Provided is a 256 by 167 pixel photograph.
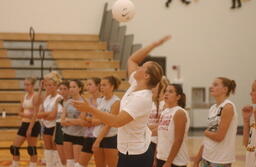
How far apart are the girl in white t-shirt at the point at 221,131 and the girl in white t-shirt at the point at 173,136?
246 millimetres

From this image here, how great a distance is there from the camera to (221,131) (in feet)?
16.1

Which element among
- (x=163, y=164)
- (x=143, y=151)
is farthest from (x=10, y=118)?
(x=143, y=151)

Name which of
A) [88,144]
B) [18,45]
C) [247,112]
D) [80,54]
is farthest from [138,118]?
[18,45]

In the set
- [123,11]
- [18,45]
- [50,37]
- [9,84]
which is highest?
[50,37]

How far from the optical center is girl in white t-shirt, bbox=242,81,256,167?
502 cm

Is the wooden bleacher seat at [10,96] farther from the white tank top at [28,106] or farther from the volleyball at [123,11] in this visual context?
the volleyball at [123,11]

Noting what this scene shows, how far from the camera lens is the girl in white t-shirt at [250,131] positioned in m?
5.02

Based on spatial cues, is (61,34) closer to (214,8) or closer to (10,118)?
(10,118)

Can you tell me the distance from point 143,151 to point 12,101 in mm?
9168

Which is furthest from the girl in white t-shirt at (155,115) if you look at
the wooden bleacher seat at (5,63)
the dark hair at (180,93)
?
the wooden bleacher seat at (5,63)

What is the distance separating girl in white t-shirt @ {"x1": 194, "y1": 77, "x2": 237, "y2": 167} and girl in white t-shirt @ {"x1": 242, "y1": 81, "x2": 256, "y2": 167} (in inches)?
7.2

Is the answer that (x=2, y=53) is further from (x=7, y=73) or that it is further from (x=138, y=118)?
(x=138, y=118)

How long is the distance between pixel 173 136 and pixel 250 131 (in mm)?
840

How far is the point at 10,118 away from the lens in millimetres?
12289
